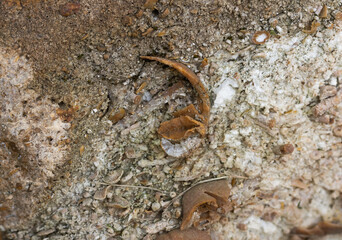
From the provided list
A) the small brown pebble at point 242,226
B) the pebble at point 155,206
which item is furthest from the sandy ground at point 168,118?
the small brown pebble at point 242,226

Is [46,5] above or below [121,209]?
above

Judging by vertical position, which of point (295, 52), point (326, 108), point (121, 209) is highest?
point (295, 52)

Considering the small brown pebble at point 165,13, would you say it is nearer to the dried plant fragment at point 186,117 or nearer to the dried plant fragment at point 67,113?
the dried plant fragment at point 186,117

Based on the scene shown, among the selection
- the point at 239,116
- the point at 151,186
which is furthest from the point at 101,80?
the point at 239,116

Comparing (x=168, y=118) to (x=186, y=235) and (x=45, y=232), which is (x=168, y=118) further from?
(x=45, y=232)

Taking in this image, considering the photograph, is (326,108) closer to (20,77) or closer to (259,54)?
(259,54)

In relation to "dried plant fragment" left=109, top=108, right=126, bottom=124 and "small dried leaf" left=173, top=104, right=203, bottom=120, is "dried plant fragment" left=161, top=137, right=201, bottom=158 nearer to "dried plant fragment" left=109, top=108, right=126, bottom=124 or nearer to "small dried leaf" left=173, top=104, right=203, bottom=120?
"small dried leaf" left=173, top=104, right=203, bottom=120
